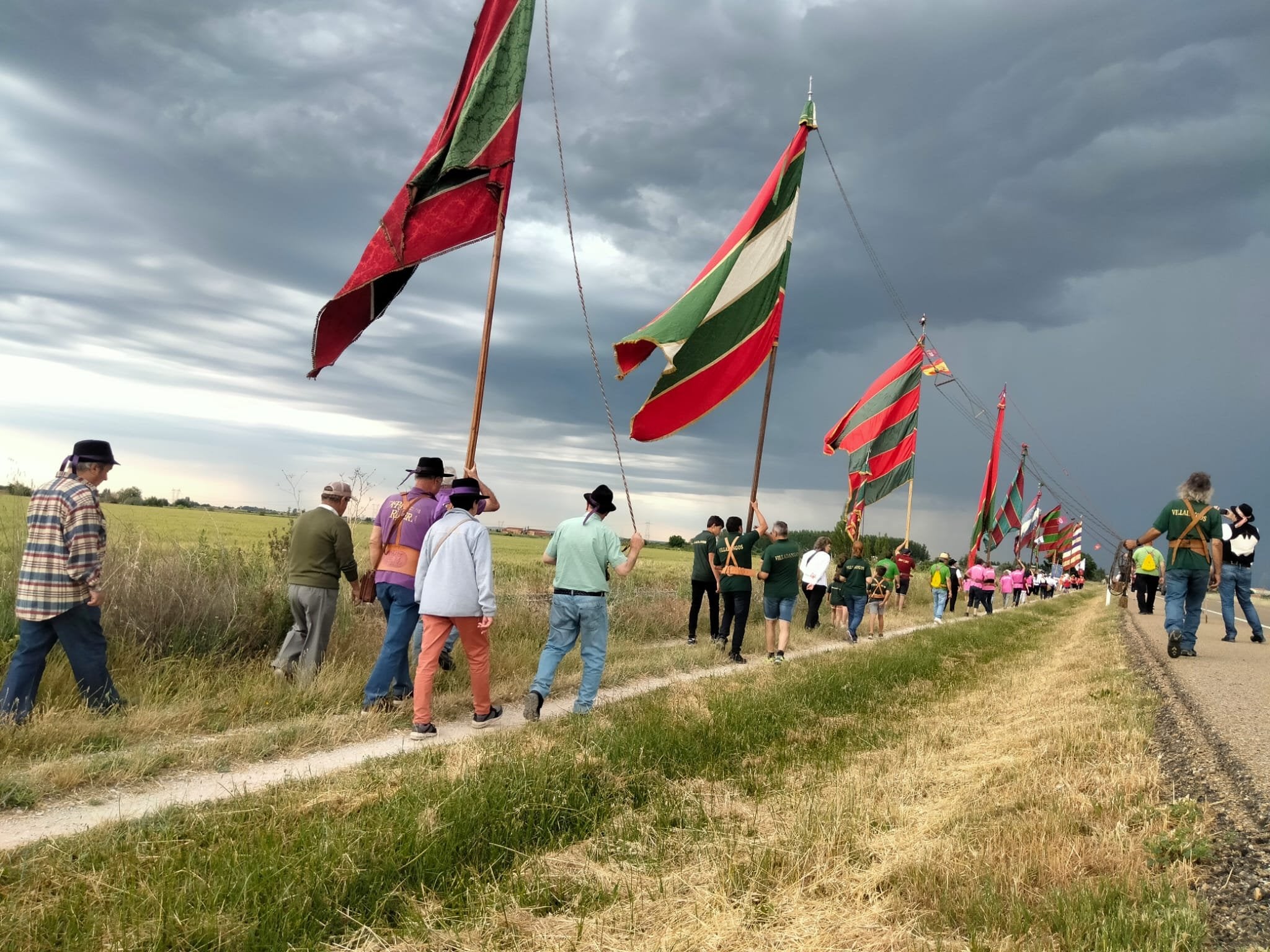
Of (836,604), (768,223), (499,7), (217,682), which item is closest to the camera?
(217,682)

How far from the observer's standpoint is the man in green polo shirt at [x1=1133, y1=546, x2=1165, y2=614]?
20.3 metres

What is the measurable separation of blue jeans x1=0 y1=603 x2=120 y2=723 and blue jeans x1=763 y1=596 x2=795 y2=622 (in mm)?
8159

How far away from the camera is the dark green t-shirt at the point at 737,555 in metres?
12.2

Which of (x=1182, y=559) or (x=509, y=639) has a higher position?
(x=1182, y=559)

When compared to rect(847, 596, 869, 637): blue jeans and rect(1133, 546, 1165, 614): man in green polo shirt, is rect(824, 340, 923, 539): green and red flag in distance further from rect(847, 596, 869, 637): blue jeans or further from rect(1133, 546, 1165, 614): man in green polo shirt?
rect(1133, 546, 1165, 614): man in green polo shirt

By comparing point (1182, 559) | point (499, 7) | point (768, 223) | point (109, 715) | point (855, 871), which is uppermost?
point (499, 7)

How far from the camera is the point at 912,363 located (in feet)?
62.7

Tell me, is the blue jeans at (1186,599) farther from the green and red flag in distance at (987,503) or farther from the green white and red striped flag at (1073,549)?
the green white and red striped flag at (1073,549)

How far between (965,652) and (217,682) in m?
10.7

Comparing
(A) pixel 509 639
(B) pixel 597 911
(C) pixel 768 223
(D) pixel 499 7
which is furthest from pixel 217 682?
(C) pixel 768 223

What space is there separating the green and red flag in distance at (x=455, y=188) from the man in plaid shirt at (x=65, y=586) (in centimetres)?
236

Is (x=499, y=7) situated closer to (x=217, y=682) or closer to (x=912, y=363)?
(x=217, y=682)

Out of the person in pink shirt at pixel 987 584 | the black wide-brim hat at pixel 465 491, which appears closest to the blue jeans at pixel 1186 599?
the black wide-brim hat at pixel 465 491

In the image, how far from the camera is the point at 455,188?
811 cm
